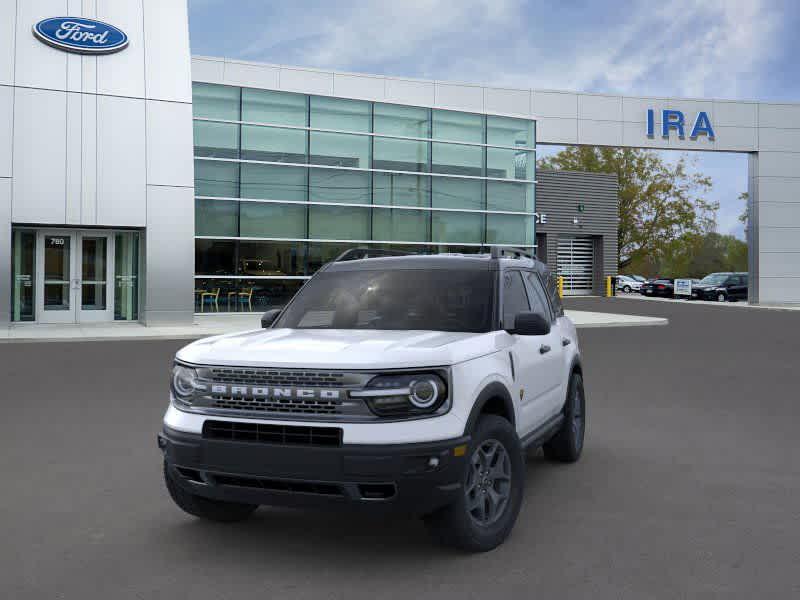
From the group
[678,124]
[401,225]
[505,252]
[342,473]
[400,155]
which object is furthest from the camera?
[678,124]

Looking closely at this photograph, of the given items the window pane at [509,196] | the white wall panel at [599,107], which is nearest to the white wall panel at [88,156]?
the window pane at [509,196]

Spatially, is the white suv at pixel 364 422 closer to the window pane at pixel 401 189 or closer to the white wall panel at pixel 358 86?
the window pane at pixel 401 189

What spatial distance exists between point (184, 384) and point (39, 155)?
2103 cm

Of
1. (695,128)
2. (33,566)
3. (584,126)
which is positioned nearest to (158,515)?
(33,566)

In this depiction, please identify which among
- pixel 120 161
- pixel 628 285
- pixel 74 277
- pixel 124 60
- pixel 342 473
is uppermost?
pixel 124 60

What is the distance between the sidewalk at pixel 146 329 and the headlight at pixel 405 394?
17.6 m

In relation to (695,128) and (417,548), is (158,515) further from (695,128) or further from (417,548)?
(695,128)

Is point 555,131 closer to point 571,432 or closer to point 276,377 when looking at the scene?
point 571,432

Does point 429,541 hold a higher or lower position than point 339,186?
lower

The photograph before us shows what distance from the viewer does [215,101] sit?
2878cm

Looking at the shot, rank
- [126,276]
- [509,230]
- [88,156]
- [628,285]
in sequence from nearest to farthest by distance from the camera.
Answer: [88,156] → [126,276] → [509,230] → [628,285]

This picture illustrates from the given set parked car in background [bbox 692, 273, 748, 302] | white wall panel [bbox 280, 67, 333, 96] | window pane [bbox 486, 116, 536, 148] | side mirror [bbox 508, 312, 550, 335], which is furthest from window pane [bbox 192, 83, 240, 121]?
parked car in background [bbox 692, 273, 748, 302]

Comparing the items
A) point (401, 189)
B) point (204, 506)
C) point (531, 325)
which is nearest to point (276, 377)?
point (204, 506)

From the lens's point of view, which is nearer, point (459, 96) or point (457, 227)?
point (457, 227)
